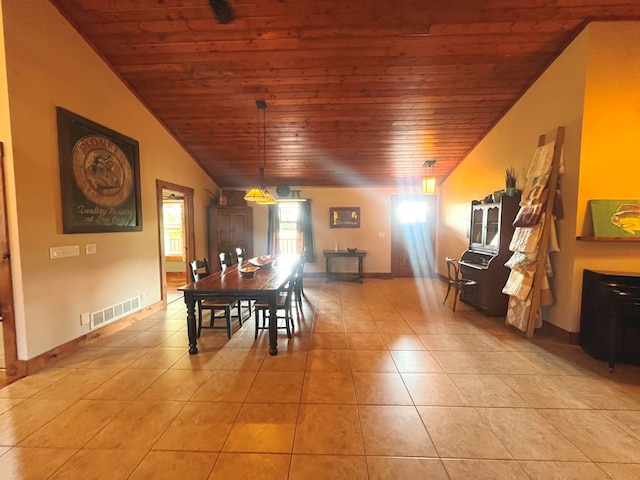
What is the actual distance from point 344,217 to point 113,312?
487 cm

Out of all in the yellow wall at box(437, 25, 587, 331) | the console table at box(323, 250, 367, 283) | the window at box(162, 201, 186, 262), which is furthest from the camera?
the window at box(162, 201, 186, 262)

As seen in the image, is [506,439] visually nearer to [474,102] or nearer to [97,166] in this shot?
[474,102]

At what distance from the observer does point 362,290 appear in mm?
5695

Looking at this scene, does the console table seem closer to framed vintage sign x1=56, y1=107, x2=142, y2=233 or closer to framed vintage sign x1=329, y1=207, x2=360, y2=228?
framed vintage sign x1=329, y1=207, x2=360, y2=228

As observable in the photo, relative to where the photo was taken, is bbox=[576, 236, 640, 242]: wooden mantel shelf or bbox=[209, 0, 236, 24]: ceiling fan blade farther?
bbox=[576, 236, 640, 242]: wooden mantel shelf

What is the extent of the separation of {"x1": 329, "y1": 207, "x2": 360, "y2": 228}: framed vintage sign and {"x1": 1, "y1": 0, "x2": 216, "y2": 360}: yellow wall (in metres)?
4.36

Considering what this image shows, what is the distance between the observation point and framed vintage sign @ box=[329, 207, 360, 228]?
6922 mm

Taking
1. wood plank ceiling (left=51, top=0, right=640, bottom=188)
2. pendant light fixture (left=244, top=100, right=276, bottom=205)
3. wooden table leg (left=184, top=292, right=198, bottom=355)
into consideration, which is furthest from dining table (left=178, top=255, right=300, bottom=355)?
wood plank ceiling (left=51, top=0, right=640, bottom=188)

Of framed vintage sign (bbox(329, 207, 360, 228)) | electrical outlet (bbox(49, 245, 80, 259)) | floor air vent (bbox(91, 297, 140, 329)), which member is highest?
framed vintage sign (bbox(329, 207, 360, 228))

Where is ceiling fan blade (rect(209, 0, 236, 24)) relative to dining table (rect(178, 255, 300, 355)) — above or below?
above

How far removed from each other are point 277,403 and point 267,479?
629mm

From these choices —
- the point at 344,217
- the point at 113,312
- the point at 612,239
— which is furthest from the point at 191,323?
the point at 344,217

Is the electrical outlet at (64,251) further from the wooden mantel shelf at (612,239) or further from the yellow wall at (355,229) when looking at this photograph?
the wooden mantel shelf at (612,239)

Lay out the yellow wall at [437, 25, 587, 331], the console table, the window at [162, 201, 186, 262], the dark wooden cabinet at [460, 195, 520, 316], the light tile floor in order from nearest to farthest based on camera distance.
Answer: the light tile floor → the yellow wall at [437, 25, 587, 331] → the dark wooden cabinet at [460, 195, 520, 316] → the console table → the window at [162, 201, 186, 262]
